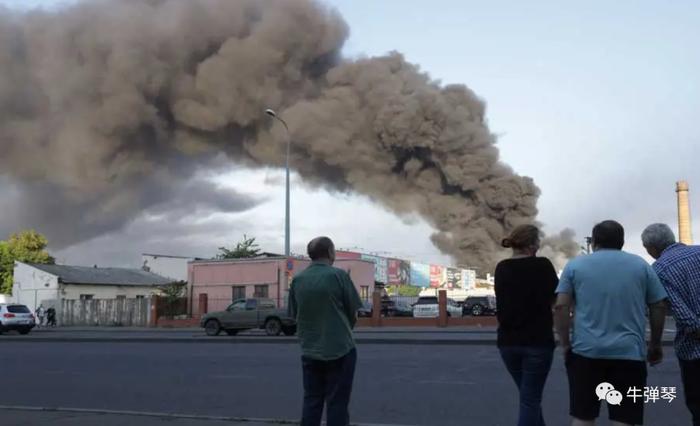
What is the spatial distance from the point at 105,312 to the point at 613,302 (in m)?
39.5

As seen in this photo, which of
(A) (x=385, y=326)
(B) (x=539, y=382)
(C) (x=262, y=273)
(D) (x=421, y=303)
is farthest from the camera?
(C) (x=262, y=273)

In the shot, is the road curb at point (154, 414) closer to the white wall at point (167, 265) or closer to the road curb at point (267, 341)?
the road curb at point (267, 341)

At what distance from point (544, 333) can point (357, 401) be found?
4.55m

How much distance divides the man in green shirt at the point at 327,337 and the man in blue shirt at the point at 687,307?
1.87 meters

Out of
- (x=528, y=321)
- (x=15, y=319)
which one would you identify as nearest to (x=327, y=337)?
(x=528, y=321)

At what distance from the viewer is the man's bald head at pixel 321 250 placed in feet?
16.7

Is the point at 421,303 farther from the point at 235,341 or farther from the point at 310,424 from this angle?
the point at 310,424

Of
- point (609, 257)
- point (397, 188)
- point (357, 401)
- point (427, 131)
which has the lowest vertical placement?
point (357, 401)

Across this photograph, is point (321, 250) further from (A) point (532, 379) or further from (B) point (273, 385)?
(B) point (273, 385)

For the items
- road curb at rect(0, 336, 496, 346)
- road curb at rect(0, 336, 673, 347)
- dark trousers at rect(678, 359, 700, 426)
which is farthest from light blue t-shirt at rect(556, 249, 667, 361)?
road curb at rect(0, 336, 496, 346)

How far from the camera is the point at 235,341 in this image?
71.5 feet

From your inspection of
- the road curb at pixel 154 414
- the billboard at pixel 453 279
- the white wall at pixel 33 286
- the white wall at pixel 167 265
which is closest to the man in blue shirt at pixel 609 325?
the road curb at pixel 154 414

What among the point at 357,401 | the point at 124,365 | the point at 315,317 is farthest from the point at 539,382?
the point at 124,365

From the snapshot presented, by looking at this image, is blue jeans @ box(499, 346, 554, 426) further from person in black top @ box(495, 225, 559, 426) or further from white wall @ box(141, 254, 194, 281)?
white wall @ box(141, 254, 194, 281)
